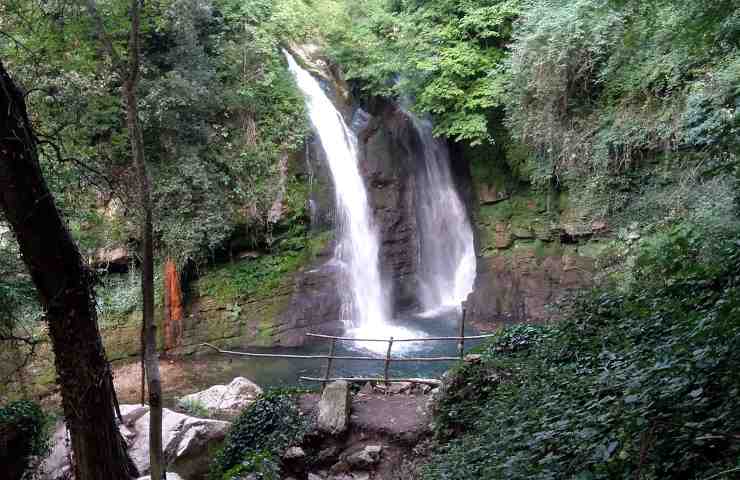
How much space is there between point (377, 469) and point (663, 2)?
6.49 metres

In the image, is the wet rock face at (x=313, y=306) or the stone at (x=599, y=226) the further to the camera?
the wet rock face at (x=313, y=306)

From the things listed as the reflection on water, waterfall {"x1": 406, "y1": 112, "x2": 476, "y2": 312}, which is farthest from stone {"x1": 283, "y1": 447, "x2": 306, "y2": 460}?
waterfall {"x1": 406, "y1": 112, "x2": 476, "y2": 312}

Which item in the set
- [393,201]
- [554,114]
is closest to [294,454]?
[554,114]

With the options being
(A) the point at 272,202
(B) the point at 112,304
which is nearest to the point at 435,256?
(A) the point at 272,202

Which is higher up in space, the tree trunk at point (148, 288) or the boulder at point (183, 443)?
the tree trunk at point (148, 288)

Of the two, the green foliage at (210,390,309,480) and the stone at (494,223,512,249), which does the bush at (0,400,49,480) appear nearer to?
the green foliage at (210,390,309,480)

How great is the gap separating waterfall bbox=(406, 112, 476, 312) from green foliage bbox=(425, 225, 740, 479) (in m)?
9.00

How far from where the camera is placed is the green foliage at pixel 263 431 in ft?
23.3

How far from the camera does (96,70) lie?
1170 cm

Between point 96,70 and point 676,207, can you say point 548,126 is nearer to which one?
point 676,207

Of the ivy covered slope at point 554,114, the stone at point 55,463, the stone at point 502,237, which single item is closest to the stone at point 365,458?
the stone at point 55,463

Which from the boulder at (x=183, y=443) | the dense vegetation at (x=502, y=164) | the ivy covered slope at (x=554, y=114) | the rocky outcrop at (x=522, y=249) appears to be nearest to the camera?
the dense vegetation at (x=502, y=164)

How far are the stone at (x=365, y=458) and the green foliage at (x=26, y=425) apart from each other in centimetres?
382

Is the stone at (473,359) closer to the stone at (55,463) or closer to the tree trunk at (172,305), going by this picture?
the stone at (55,463)
